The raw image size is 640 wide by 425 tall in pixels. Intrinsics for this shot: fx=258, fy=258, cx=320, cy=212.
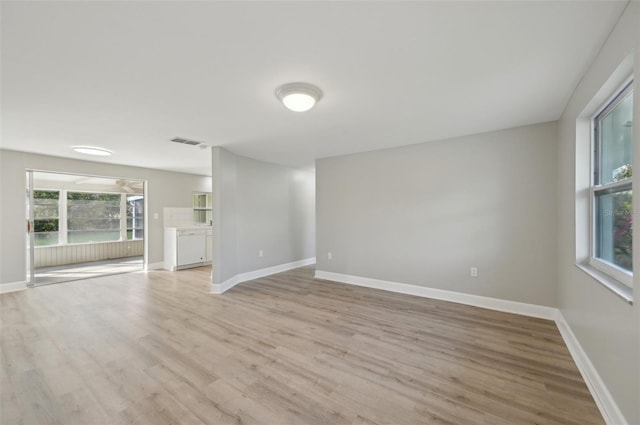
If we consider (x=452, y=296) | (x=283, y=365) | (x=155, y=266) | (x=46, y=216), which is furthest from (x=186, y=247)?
(x=452, y=296)

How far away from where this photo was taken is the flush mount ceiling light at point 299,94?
2.21 meters

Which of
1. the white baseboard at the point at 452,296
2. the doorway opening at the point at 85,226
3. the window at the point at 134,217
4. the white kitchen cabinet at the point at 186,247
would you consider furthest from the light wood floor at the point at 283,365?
the window at the point at 134,217

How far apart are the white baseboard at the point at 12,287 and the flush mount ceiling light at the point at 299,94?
561 centimetres

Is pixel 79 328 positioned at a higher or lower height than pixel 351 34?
lower

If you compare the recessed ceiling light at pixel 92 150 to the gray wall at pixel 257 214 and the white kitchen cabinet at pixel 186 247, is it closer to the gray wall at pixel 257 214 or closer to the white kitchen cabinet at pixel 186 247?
the gray wall at pixel 257 214

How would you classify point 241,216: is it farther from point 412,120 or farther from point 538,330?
point 538,330

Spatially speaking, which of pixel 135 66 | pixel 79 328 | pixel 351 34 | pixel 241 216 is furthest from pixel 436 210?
pixel 79 328

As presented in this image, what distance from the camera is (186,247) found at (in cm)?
615

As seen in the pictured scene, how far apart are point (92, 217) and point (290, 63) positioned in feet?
26.7

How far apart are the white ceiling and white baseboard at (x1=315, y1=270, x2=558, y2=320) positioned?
2.26 m

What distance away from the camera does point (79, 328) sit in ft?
9.61

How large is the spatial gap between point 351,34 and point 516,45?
1.11m

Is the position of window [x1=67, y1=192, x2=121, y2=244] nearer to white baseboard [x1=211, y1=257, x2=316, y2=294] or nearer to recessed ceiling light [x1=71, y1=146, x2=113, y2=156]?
recessed ceiling light [x1=71, y1=146, x2=113, y2=156]

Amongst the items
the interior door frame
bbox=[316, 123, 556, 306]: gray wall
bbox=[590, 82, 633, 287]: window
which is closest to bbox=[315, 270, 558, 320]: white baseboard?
bbox=[316, 123, 556, 306]: gray wall
